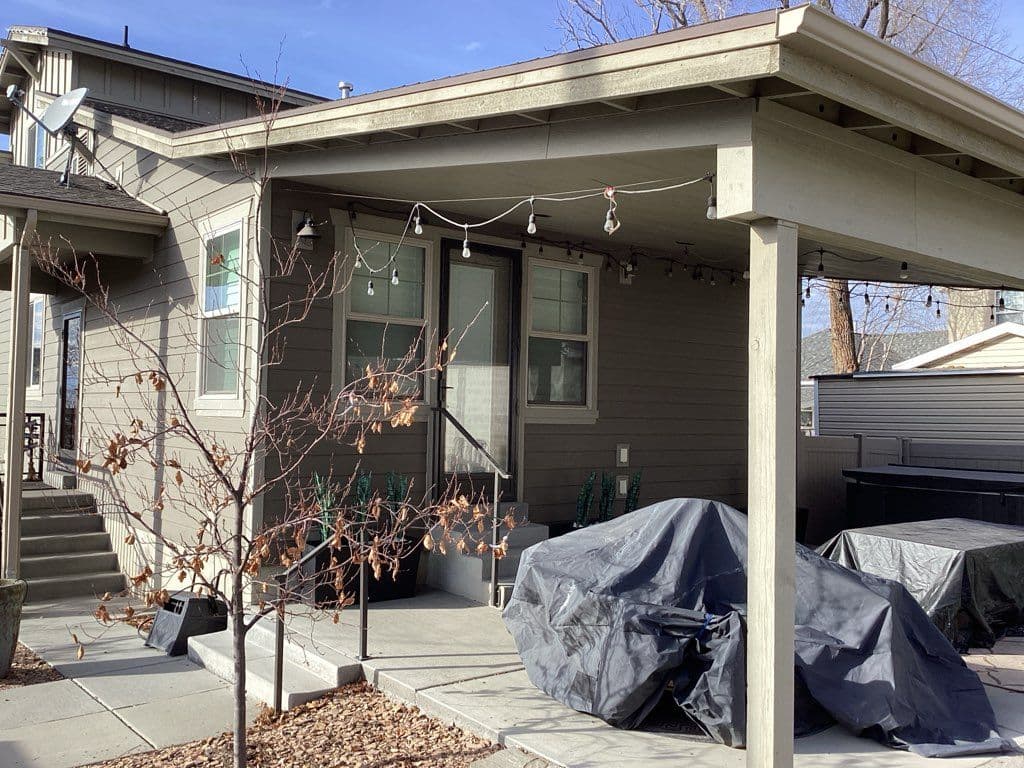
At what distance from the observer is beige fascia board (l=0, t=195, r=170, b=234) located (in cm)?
698

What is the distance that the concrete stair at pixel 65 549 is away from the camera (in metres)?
7.89

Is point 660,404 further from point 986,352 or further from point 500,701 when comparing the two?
point 986,352

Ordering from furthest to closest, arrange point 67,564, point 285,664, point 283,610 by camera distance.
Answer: point 67,564 < point 285,664 < point 283,610

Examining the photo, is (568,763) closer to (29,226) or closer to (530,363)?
(530,363)

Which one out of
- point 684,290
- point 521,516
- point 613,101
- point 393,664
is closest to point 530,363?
point 521,516

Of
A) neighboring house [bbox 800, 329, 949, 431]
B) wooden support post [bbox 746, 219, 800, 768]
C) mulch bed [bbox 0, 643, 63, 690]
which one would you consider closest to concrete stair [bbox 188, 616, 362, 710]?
mulch bed [bbox 0, 643, 63, 690]

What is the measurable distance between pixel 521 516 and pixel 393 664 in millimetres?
2586

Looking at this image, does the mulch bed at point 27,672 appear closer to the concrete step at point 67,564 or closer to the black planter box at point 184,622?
the black planter box at point 184,622

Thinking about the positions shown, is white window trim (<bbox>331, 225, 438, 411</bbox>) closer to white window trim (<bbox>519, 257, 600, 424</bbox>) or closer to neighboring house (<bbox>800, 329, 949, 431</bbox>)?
white window trim (<bbox>519, 257, 600, 424</bbox>)

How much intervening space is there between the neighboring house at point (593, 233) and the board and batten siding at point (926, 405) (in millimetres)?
5856

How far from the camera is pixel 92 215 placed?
744 centimetres

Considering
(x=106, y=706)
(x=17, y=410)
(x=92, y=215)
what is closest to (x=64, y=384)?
(x=17, y=410)

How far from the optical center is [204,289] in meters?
7.16

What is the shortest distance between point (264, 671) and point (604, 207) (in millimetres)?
3855
